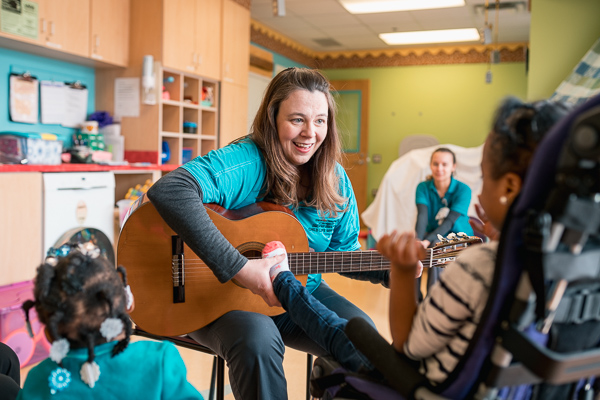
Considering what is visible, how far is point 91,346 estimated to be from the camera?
94cm

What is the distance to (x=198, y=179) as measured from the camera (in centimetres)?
145

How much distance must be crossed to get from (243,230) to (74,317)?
0.70m

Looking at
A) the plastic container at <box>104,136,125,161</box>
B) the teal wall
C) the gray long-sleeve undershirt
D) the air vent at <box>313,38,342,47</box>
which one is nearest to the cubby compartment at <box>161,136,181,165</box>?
the plastic container at <box>104,136,125,161</box>

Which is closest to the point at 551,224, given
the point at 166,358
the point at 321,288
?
the point at 166,358

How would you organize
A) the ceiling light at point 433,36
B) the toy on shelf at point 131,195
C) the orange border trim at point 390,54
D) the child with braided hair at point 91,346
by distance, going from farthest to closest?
the orange border trim at point 390,54 → the ceiling light at point 433,36 → the toy on shelf at point 131,195 → the child with braided hair at point 91,346

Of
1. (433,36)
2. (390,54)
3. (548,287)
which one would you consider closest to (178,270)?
(548,287)

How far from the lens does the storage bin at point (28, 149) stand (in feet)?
10.6

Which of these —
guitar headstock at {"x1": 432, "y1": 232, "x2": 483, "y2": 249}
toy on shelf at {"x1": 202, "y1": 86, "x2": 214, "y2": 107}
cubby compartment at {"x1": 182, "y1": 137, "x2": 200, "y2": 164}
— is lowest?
guitar headstock at {"x1": 432, "y1": 232, "x2": 483, "y2": 249}

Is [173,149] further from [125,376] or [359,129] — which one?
[359,129]

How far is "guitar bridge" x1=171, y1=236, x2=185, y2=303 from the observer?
1.50 metres

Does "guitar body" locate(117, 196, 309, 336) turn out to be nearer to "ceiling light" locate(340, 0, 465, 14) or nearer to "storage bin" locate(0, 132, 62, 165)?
"storage bin" locate(0, 132, 62, 165)

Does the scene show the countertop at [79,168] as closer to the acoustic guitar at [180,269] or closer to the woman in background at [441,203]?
the acoustic guitar at [180,269]

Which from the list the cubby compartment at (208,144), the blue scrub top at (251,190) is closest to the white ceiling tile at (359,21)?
the cubby compartment at (208,144)

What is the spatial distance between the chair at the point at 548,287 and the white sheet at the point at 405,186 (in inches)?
161
